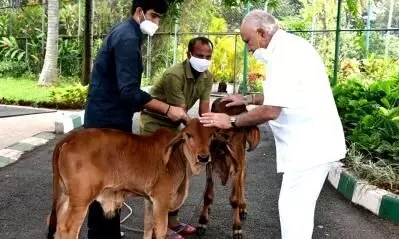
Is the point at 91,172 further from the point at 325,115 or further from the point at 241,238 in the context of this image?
the point at 241,238

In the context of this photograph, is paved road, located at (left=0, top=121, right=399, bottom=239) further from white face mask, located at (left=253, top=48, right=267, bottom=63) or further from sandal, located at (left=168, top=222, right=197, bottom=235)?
white face mask, located at (left=253, top=48, right=267, bottom=63)

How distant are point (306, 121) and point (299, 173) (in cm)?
32

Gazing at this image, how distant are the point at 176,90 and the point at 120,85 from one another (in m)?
0.94

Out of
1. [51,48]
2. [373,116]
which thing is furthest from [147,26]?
[51,48]

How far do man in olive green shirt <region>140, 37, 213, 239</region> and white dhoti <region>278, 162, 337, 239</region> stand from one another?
122 cm

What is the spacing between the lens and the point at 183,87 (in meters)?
4.52

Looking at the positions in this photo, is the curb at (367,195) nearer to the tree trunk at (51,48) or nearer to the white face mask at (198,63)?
the white face mask at (198,63)

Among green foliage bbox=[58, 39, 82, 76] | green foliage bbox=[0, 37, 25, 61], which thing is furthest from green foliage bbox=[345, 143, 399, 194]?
green foliage bbox=[0, 37, 25, 61]

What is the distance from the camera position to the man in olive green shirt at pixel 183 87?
4457mm

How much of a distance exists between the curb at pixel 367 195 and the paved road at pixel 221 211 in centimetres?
7

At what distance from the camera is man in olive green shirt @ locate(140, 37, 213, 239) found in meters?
4.46

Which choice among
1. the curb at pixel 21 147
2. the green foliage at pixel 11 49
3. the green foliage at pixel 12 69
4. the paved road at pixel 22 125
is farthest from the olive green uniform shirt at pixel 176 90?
the green foliage at pixel 11 49

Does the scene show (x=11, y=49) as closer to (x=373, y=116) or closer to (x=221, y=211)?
(x=373, y=116)

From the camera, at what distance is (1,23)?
1967 cm
